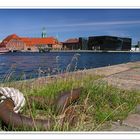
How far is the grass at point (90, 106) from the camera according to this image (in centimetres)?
305

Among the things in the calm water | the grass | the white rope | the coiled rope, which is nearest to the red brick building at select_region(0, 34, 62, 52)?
the calm water

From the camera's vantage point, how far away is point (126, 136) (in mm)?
2549

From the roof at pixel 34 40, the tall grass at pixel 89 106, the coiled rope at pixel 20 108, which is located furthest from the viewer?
the roof at pixel 34 40

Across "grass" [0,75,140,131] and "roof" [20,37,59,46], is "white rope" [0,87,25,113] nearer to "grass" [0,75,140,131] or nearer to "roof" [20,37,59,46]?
"grass" [0,75,140,131]

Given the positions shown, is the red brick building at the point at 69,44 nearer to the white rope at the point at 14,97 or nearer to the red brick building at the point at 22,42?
the red brick building at the point at 22,42

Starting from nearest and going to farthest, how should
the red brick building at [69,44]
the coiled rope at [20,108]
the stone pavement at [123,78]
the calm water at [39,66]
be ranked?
the coiled rope at [20,108]
the calm water at [39,66]
the stone pavement at [123,78]
the red brick building at [69,44]

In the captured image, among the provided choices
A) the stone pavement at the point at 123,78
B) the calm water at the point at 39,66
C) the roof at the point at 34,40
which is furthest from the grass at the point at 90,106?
the roof at the point at 34,40

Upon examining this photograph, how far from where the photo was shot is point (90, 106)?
3207mm

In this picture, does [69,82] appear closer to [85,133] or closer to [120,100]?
[120,100]

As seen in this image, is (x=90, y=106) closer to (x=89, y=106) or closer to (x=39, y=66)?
(x=89, y=106)

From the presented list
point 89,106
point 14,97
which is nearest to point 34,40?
point 89,106

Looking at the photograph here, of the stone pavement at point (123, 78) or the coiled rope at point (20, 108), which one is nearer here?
the coiled rope at point (20, 108)

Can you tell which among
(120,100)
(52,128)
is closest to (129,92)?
(120,100)
